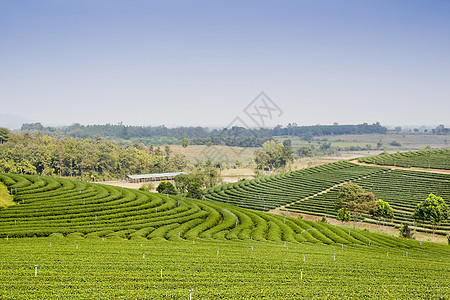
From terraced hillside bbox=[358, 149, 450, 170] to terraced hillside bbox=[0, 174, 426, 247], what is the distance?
60931mm

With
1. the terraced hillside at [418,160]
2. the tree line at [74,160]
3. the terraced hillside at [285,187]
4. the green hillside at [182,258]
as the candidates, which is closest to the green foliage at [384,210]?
the green hillside at [182,258]

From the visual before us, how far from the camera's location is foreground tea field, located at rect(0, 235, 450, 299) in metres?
15.9

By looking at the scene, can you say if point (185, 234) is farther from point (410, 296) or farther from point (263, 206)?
point (263, 206)

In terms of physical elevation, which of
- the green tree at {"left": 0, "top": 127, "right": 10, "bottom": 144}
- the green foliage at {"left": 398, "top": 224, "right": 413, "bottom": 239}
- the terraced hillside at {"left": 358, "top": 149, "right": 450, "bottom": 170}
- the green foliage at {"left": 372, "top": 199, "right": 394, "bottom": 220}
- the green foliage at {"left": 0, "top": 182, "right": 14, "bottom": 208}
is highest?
the green tree at {"left": 0, "top": 127, "right": 10, "bottom": 144}

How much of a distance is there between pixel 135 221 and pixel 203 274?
20525 millimetres

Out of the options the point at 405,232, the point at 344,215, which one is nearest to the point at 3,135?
the point at 344,215

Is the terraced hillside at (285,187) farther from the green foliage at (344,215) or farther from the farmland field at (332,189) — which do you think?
the green foliage at (344,215)

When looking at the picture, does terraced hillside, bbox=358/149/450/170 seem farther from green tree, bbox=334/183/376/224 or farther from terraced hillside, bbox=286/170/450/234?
green tree, bbox=334/183/376/224

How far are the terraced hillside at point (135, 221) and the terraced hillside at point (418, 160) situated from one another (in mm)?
60931

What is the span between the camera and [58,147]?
119m

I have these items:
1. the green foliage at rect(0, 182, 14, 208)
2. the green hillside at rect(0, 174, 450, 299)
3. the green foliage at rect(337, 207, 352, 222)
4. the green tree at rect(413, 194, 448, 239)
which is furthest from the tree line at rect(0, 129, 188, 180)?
the green tree at rect(413, 194, 448, 239)

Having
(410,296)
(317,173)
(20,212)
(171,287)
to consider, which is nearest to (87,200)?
(20,212)

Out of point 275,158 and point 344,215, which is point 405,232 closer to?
point 344,215

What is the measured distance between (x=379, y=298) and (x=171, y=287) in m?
10.4
